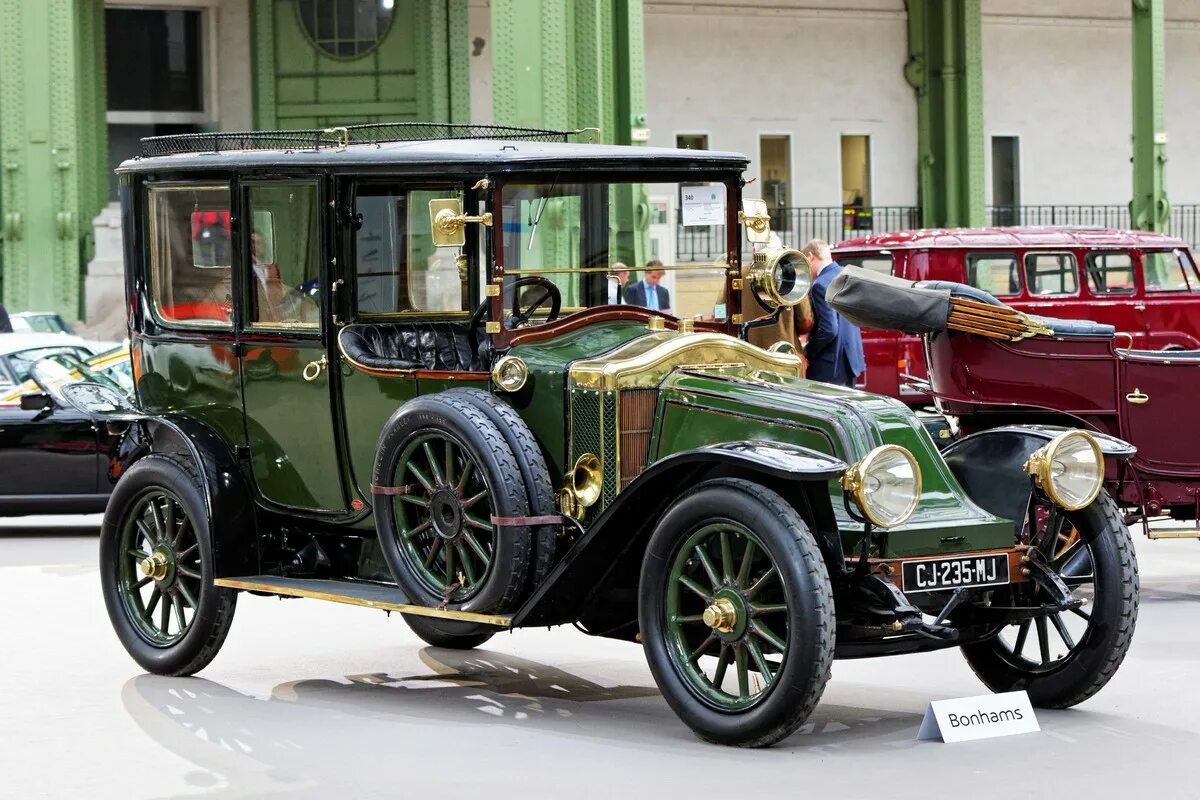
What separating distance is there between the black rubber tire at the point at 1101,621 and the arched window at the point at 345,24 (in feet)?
86.2

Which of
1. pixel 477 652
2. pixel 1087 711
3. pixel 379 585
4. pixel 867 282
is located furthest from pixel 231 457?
pixel 1087 711

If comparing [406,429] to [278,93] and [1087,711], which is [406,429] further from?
[278,93]

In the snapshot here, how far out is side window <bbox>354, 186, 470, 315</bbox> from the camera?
26.2 ft

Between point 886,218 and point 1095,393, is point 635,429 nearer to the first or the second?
point 1095,393

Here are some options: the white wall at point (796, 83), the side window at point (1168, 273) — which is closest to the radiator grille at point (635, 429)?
the side window at point (1168, 273)

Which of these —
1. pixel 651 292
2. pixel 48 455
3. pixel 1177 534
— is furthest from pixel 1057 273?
pixel 651 292

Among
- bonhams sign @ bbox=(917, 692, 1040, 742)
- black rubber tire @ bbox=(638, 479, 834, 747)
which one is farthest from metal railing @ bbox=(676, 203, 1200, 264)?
black rubber tire @ bbox=(638, 479, 834, 747)

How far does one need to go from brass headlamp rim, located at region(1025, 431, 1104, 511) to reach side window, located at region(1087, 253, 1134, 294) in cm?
1080

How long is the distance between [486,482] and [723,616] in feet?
3.53

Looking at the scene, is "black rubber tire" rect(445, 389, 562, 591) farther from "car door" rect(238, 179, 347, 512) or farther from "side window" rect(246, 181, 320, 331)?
"side window" rect(246, 181, 320, 331)

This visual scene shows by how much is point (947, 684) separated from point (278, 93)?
2571 centimetres

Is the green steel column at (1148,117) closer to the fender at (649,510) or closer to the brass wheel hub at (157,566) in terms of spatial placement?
the brass wheel hub at (157,566)

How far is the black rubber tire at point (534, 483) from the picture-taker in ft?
23.3

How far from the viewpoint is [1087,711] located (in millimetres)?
7270
